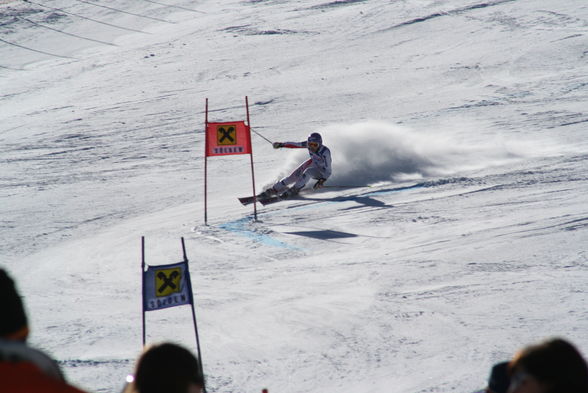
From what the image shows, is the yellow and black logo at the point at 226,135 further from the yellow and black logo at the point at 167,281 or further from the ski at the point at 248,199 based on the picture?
the yellow and black logo at the point at 167,281

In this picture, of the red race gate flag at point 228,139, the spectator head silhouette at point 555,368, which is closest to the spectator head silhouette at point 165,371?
the spectator head silhouette at point 555,368

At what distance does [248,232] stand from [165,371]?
8.30m

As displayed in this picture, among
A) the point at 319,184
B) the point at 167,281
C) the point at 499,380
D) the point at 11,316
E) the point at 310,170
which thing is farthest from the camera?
the point at 319,184

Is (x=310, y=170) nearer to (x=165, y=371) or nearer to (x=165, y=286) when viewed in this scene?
(x=165, y=286)

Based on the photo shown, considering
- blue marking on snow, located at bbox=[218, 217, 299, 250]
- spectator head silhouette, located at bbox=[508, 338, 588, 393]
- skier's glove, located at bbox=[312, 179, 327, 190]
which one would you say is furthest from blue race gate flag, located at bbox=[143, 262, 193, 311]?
skier's glove, located at bbox=[312, 179, 327, 190]

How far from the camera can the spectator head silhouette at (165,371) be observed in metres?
1.90

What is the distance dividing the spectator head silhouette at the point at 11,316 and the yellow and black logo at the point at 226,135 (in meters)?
8.62

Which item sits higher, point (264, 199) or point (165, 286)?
point (165, 286)

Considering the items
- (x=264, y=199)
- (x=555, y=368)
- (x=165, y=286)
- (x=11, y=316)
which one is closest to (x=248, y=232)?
(x=264, y=199)

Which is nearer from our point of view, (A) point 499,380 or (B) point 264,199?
(A) point 499,380

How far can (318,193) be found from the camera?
1225cm

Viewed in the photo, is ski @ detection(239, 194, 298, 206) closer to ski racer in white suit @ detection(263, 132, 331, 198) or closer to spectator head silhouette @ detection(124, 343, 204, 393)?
ski racer in white suit @ detection(263, 132, 331, 198)

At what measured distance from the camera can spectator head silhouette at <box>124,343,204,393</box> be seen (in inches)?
74.9

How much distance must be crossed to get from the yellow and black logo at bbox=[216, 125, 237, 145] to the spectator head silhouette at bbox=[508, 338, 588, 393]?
8953 mm
